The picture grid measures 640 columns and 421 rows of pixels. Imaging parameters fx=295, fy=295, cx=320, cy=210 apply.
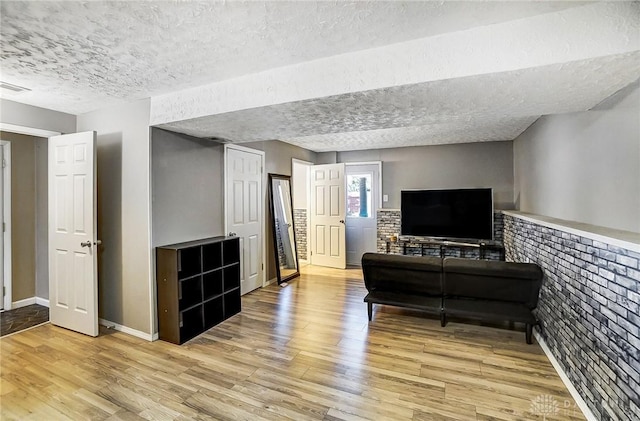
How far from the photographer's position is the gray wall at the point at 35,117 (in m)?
2.81

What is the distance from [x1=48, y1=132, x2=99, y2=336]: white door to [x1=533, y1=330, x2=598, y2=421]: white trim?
403cm

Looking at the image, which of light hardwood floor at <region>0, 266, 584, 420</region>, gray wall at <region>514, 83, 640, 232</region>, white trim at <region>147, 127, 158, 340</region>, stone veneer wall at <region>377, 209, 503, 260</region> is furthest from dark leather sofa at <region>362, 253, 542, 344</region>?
stone veneer wall at <region>377, 209, 503, 260</region>

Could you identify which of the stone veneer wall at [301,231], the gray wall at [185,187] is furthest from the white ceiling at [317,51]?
the stone veneer wall at [301,231]

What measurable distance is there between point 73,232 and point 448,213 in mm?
5070

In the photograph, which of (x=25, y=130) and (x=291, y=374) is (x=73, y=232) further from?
(x=291, y=374)

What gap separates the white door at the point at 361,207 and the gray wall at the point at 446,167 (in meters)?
0.17

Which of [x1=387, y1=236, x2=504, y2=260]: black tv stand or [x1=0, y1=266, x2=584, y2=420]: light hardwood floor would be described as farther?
[x1=387, y1=236, x2=504, y2=260]: black tv stand

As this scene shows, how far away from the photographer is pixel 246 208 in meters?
4.27

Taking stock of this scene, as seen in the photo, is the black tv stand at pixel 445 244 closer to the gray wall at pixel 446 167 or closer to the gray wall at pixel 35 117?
the gray wall at pixel 446 167

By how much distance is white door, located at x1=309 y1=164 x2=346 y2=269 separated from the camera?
18.8 ft

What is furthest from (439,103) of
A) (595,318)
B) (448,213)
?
(448,213)

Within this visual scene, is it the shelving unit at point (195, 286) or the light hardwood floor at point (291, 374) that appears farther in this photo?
the shelving unit at point (195, 286)

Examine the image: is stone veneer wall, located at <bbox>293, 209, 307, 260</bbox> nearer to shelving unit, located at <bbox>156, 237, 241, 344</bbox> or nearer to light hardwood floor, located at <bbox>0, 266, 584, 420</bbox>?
shelving unit, located at <bbox>156, 237, 241, 344</bbox>

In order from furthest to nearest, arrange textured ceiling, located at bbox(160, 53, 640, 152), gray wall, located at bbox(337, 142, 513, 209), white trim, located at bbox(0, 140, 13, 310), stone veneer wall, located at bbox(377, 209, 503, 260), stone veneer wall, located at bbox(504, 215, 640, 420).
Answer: gray wall, located at bbox(337, 142, 513, 209)
stone veneer wall, located at bbox(377, 209, 503, 260)
white trim, located at bbox(0, 140, 13, 310)
textured ceiling, located at bbox(160, 53, 640, 152)
stone veneer wall, located at bbox(504, 215, 640, 420)
